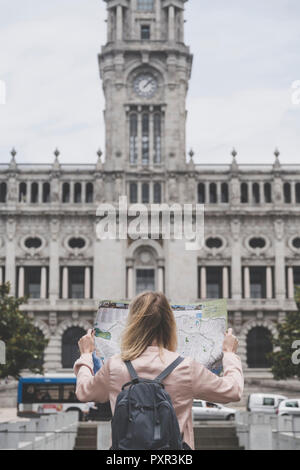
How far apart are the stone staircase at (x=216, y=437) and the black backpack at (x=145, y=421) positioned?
1256 inches

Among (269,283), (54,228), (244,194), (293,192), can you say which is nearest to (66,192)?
(54,228)

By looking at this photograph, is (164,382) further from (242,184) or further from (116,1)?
(116,1)

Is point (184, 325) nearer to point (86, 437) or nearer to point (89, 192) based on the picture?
point (86, 437)

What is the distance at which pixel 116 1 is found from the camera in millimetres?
76250

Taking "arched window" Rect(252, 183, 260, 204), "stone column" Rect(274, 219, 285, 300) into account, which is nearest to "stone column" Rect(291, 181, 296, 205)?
"stone column" Rect(274, 219, 285, 300)

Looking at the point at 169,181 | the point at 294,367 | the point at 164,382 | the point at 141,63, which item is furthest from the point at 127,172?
the point at 164,382

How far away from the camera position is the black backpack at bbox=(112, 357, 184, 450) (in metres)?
6.65

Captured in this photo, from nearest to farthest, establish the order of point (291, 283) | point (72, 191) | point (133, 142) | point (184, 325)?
point (184, 325) < point (291, 283) < point (72, 191) < point (133, 142)

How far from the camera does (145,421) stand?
21.8 ft

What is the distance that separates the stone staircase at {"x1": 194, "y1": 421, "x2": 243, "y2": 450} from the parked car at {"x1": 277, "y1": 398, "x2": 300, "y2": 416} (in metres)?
7.49

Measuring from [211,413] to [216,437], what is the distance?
403 inches

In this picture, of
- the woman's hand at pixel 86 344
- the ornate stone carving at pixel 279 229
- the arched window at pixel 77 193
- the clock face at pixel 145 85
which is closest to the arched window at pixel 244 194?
the ornate stone carving at pixel 279 229

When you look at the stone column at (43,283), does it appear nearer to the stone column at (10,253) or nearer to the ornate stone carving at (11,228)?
the stone column at (10,253)

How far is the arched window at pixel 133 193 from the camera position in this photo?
73.2 m
